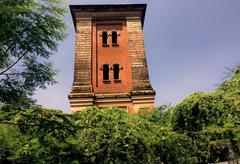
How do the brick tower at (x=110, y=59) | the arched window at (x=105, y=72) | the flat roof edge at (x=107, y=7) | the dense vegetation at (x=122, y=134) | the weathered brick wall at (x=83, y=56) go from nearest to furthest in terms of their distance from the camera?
1. the dense vegetation at (x=122, y=134)
2. the brick tower at (x=110, y=59)
3. the weathered brick wall at (x=83, y=56)
4. the arched window at (x=105, y=72)
5. the flat roof edge at (x=107, y=7)

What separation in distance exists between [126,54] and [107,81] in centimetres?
256

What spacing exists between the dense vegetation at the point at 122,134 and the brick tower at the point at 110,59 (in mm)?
8317

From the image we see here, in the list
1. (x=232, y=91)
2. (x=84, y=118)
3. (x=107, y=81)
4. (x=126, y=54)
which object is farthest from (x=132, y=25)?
(x=84, y=118)

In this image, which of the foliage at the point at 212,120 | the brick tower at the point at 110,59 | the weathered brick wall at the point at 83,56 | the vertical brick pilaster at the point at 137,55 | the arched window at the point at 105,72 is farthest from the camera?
Answer: the arched window at the point at 105,72

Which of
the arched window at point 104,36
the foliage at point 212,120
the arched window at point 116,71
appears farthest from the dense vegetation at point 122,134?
the arched window at point 104,36

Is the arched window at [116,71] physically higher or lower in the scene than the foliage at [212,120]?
higher

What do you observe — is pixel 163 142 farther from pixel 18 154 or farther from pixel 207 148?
pixel 18 154

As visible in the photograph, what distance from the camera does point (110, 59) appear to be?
27.1 meters

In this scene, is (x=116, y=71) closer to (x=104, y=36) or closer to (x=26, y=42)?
(x=104, y=36)

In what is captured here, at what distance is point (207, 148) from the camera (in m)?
15.3

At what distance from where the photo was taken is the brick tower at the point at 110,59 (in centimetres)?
2483

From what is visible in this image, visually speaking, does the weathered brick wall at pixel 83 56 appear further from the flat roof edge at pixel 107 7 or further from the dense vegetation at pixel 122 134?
the dense vegetation at pixel 122 134

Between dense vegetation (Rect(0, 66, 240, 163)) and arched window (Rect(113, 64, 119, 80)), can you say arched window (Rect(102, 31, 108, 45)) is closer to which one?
arched window (Rect(113, 64, 119, 80))

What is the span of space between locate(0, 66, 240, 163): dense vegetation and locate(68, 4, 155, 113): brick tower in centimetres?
832
